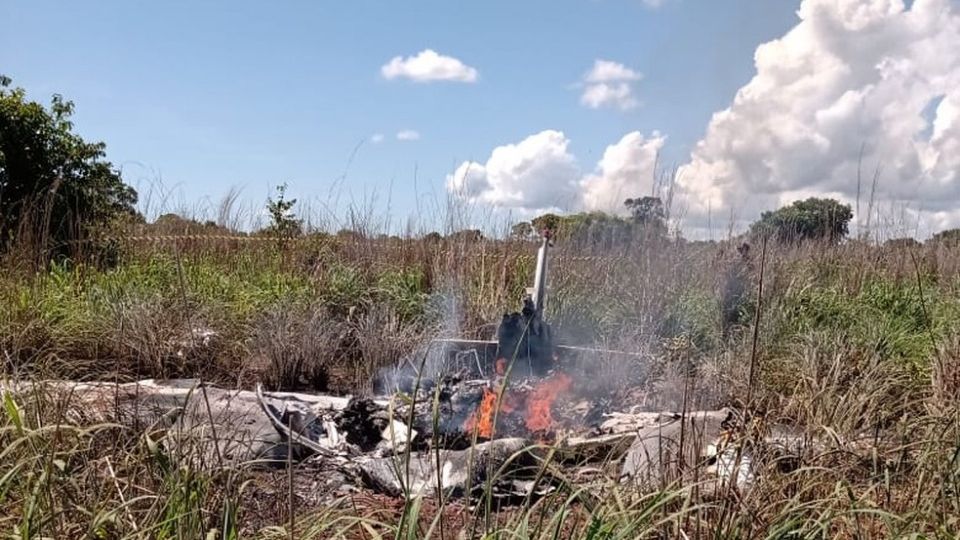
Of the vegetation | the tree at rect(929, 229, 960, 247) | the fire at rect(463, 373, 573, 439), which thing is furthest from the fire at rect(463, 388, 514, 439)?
the tree at rect(929, 229, 960, 247)

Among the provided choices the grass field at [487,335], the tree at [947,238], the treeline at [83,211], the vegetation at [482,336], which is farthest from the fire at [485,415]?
the tree at [947,238]

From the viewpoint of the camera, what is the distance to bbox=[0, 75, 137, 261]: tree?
311 inches

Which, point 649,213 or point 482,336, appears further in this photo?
point 649,213

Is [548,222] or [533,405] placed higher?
[548,222]

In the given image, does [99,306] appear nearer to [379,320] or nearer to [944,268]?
[379,320]

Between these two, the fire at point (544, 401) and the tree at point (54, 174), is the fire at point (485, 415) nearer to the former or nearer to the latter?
the fire at point (544, 401)

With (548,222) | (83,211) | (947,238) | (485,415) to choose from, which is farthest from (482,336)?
(947,238)

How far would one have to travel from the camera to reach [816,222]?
32.3 feet

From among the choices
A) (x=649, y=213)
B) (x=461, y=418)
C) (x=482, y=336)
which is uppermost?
(x=649, y=213)

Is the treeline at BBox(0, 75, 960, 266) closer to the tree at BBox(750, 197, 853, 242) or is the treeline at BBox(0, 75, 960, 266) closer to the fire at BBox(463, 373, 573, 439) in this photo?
the tree at BBox(750, 197, 853, 242)

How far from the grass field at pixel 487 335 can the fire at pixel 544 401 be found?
456 millimetres

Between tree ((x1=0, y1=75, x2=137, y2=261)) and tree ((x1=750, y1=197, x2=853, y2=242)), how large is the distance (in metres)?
7.02

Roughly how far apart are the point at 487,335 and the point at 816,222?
532cm

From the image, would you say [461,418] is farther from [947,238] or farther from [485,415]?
[947,238]
